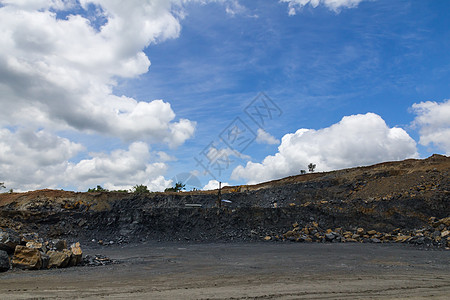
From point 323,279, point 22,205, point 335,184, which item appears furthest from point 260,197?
point 323,279

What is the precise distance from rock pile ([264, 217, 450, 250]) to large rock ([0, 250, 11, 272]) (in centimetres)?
1351

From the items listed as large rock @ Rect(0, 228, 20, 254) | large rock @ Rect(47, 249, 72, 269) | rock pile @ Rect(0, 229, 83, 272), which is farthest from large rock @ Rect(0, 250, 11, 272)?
large rock @ Rect(47, 249, 72, 269)

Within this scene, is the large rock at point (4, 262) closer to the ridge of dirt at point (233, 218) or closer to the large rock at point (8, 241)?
the large rock at point (8, 241)

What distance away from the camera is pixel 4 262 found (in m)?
10.8

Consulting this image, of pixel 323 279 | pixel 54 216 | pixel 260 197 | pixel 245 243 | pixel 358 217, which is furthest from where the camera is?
pixel 260 197

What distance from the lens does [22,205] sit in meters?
34.6

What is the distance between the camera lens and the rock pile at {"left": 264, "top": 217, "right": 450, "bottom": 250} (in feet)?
59.3

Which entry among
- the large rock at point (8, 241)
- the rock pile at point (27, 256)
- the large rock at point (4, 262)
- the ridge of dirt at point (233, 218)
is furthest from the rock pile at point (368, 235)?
the large rock at point (4, 262)

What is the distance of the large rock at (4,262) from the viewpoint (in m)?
10.8

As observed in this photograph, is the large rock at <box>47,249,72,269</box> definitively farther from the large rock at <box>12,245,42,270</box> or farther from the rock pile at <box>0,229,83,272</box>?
the large rock at <box>12,245,42,270</box>

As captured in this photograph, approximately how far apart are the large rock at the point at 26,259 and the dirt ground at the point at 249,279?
314 mm

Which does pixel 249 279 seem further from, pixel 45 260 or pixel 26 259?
pixel 26 259

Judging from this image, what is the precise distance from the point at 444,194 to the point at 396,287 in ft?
67.5

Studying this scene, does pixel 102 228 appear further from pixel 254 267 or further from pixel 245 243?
pixel 254 267
